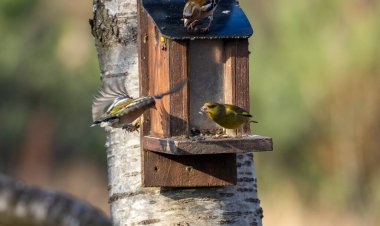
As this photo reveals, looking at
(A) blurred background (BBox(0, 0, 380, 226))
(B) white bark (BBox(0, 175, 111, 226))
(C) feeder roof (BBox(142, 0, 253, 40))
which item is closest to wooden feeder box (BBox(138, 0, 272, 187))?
(C) feeder roof (BBox(142, 0, 253, 40))


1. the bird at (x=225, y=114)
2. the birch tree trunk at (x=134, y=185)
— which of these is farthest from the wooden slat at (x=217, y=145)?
the birch tree trunk at (x=134, y=185)

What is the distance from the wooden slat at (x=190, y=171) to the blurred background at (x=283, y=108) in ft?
22.4

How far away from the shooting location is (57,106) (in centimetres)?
1467

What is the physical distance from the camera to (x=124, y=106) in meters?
3.57

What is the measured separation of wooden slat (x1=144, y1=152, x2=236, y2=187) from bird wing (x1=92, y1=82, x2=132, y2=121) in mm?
358

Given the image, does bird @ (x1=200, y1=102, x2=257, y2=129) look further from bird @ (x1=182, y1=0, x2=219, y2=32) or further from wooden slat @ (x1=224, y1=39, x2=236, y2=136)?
bird @ (x1=182, y1=0, x2=219, y2=32)

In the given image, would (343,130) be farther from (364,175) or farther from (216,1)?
(216,1)

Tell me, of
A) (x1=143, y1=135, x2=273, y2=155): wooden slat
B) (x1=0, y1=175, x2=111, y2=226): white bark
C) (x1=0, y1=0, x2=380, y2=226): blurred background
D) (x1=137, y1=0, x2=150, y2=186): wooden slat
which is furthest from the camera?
(x1=0, y1=0, x2=380, y2=226): blurred background

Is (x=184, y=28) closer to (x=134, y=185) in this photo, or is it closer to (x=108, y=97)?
(x=108, y=97)

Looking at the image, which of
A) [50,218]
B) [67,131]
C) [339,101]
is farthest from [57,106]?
[50,218]

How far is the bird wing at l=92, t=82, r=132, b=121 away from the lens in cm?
368

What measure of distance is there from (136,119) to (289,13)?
9.24 metres

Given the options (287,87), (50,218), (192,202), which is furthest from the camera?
(287,87)

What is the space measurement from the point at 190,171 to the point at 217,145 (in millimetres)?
298
